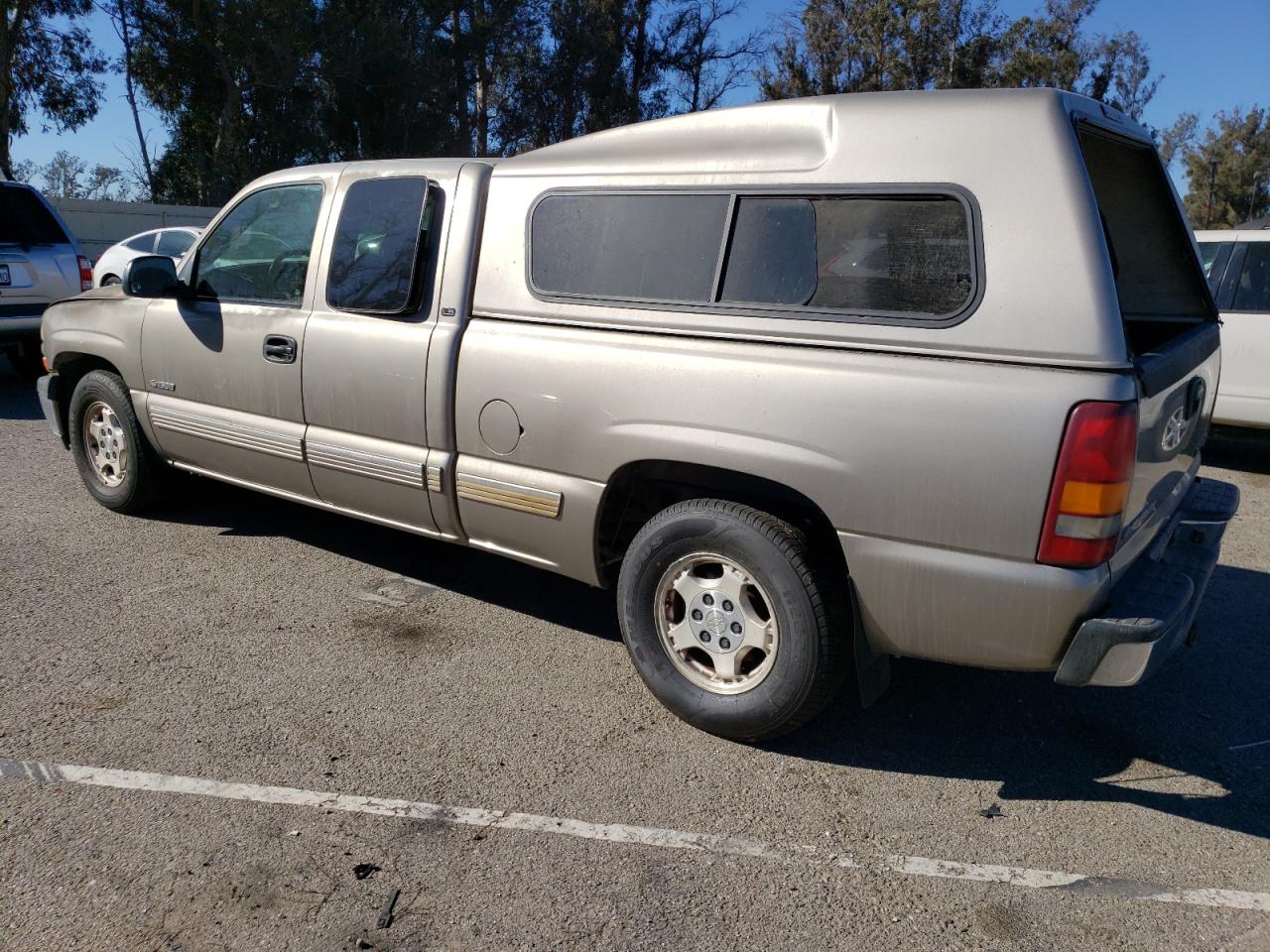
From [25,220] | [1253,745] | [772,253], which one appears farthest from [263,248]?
[25,220]

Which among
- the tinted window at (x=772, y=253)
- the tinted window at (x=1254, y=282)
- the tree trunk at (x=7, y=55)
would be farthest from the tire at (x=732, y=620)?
the tree trunk at (x=7, y=55)

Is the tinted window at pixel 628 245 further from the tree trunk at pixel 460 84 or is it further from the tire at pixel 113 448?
the tree trunk at pixel 460 84

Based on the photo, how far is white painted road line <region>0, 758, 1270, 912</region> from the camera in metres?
2.93

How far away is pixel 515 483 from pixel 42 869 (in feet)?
6.42

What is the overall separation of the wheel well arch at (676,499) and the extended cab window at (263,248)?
6.22 ft

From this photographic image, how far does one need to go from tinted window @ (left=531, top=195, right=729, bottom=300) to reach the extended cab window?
1.38 metres

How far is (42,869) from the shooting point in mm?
2865

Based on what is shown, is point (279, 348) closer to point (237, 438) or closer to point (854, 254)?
point (237, 438)

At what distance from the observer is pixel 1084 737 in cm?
378

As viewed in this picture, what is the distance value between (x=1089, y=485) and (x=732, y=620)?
4.13ft

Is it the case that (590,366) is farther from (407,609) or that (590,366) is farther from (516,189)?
(407,609)

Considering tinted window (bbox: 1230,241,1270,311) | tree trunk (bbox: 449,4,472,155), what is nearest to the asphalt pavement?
tinted window (bbox: 1230,241,1270,311)

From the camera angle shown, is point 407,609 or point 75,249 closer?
point 407,609

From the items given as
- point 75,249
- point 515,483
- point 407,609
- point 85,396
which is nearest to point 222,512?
point 85,396
